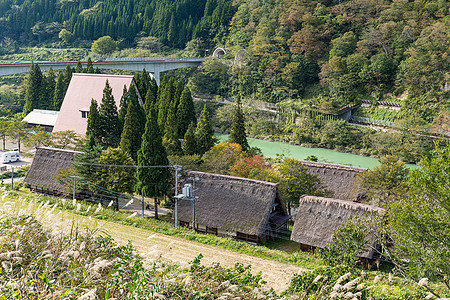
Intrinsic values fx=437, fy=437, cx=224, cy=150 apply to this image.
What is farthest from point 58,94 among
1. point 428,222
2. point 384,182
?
point 428,222

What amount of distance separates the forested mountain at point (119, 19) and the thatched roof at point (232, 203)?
57.7 metres

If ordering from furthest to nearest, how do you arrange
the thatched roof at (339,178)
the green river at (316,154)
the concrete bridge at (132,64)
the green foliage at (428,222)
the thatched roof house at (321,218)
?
the concrete bridge at (132,64) → the green river at (316,154) → the thatched roof at (339,178) → the thatched roof house at (321,218) → the green foliage at (428,222)

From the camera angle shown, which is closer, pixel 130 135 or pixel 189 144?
pixel 130 135

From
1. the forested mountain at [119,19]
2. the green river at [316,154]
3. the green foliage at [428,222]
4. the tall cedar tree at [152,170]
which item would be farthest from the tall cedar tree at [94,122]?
the forested mountain at [119,19]

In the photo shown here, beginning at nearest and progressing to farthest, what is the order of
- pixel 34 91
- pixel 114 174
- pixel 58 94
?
pixel 114 174 < pixel 58 94 < pixel 34 91

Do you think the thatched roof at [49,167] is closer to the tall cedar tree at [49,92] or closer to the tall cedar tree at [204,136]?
the tall cedar tree at [204,136]

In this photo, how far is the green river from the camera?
3793 centimetres

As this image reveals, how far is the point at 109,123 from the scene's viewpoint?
1155 inches

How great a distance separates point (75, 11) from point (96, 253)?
291 ft

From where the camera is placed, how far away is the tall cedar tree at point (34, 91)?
43281 millimetres

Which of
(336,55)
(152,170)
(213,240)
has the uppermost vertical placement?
(336,55)

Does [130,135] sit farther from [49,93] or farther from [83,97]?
[49,93]

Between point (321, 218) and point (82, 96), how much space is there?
2291 centimetres

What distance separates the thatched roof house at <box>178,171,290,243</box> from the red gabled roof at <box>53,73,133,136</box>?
14.9 m
